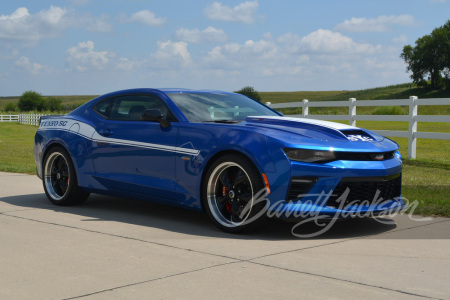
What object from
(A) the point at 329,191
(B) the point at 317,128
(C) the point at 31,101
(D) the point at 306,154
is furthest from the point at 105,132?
(C) the point at 31,101

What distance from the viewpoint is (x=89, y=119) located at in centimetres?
784

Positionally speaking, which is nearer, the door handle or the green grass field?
the door handle

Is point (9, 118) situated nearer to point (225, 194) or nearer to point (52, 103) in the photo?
point (225, 194)

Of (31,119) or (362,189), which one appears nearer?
(362,189)

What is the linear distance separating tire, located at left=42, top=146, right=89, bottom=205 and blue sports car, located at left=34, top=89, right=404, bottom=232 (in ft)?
0.09

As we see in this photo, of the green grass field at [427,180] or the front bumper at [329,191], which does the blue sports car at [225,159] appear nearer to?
the front bumper at [329,191]

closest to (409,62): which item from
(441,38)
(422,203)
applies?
(441,38)

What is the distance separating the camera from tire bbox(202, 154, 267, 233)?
5965mm

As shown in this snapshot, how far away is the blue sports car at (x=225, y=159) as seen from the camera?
19.2 feet

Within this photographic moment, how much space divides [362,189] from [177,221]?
2.15m

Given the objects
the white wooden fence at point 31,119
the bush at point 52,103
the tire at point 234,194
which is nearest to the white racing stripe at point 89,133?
the tire at point 234,194

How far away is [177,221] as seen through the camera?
7055 millimetres

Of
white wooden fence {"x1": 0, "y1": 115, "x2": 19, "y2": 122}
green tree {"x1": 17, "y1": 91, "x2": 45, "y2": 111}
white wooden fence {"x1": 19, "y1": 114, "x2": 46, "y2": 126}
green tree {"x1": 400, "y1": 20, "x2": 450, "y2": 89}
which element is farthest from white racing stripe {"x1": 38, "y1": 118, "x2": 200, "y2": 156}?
green tree {"x1": 17, "y1": 91, "x2": 45, "y2": 111}

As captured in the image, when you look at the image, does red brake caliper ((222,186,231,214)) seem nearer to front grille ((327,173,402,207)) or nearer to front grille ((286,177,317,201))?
front grille ((286,177,317,201))
